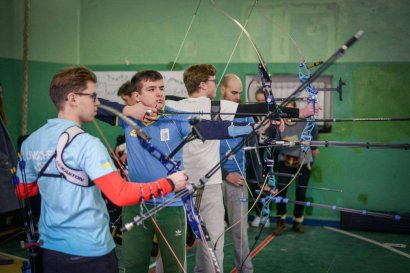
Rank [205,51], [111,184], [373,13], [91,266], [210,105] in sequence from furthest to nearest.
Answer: [205,51] < [373,13] < [210,105] < [91,266] < [111,184]

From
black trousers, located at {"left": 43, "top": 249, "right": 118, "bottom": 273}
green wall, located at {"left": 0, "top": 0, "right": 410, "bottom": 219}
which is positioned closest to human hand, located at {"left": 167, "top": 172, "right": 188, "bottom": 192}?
black trousers, located at {"left": 43, "top": 249, "right": 118, "bottom": 273}

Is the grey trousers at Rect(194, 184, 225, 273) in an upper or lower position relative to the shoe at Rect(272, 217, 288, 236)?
upper

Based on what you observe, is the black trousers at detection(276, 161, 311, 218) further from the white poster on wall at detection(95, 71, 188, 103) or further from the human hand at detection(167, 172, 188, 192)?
the human hand at detection(167, 172, 188, 192)

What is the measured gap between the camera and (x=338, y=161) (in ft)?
18.5

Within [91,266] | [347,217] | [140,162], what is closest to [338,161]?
[347,217]

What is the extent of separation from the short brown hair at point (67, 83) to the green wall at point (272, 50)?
4146 mm

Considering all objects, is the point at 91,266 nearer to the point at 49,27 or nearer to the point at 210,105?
the point at 210,105

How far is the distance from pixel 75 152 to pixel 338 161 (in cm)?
447

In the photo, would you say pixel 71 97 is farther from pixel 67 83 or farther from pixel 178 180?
pixel 178 180

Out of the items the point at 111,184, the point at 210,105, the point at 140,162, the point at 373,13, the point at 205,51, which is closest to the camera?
the point at 111,184

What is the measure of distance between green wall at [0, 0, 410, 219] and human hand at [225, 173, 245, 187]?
259 cm

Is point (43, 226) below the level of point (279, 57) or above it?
below

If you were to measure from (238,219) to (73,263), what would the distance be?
1744 mm

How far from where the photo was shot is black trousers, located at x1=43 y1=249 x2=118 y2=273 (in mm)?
1727
